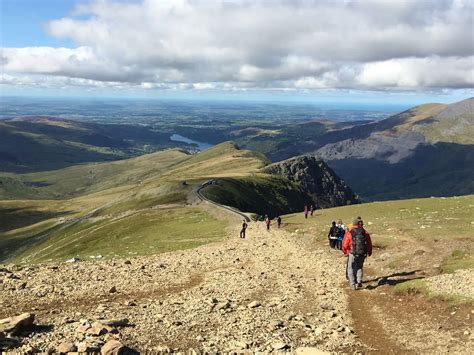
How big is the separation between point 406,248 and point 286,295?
14.7 metres

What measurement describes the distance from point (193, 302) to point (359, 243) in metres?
9.92

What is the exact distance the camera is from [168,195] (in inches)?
5231

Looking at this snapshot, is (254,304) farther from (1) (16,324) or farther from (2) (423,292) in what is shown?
(1) (16,324)

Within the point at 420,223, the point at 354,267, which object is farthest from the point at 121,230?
the point at 354,267

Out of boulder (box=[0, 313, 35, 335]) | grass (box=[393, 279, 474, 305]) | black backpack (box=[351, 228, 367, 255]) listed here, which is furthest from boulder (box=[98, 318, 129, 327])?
grass (box=[393, 279, 474, 305])

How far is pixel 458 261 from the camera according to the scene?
2738cm

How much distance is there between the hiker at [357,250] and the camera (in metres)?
24.6

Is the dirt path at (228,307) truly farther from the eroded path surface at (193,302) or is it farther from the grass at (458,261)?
the grass at (458,261)

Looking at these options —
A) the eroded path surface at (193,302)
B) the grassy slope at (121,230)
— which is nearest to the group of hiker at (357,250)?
the eroded path surface at (193,302)

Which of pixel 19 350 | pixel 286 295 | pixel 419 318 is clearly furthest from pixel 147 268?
pixel 419 318

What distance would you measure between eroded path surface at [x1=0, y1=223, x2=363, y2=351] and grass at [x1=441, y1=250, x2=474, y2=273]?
641 centimetres

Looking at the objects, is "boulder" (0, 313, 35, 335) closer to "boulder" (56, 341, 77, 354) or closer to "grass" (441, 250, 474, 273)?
"boulder" (56, 341, 77, 354)

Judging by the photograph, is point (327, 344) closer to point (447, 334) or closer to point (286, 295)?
point (447, 334)

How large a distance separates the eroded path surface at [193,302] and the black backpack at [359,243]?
2439mm
